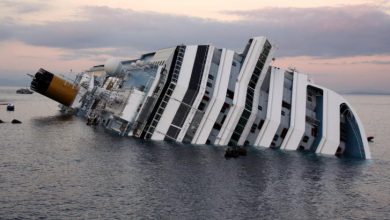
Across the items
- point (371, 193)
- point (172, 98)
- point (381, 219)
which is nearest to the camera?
point (381, 219)

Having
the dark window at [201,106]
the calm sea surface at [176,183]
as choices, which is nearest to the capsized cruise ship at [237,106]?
the dark window at [201,106]

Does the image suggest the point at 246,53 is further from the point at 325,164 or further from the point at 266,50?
the point at 325,164

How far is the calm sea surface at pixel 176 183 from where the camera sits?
37.7m

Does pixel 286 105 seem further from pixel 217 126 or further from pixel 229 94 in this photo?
pixel 217 126

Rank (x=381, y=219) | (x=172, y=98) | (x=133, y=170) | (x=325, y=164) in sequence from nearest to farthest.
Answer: (x=381, y=219), (x=133, y=170), (x=325, y=164), (x=172, y=98)

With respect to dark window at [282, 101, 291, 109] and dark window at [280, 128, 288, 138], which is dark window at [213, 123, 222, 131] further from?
dark window at [282, 101, 291, 109]

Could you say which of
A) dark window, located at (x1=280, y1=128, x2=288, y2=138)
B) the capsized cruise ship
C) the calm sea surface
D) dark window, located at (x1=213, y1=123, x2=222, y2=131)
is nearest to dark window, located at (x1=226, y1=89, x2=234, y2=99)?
the capsized cruise ship

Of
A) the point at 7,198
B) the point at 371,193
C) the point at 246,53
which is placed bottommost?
the point at 7,198

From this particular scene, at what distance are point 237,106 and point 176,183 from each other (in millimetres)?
23480

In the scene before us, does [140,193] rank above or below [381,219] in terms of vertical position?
below

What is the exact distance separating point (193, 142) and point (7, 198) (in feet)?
104

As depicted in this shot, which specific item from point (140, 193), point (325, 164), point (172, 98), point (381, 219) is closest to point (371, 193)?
point (381, 219)

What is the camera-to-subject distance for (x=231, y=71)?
70750 mm

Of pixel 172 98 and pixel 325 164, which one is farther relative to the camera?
pixel 172 98
